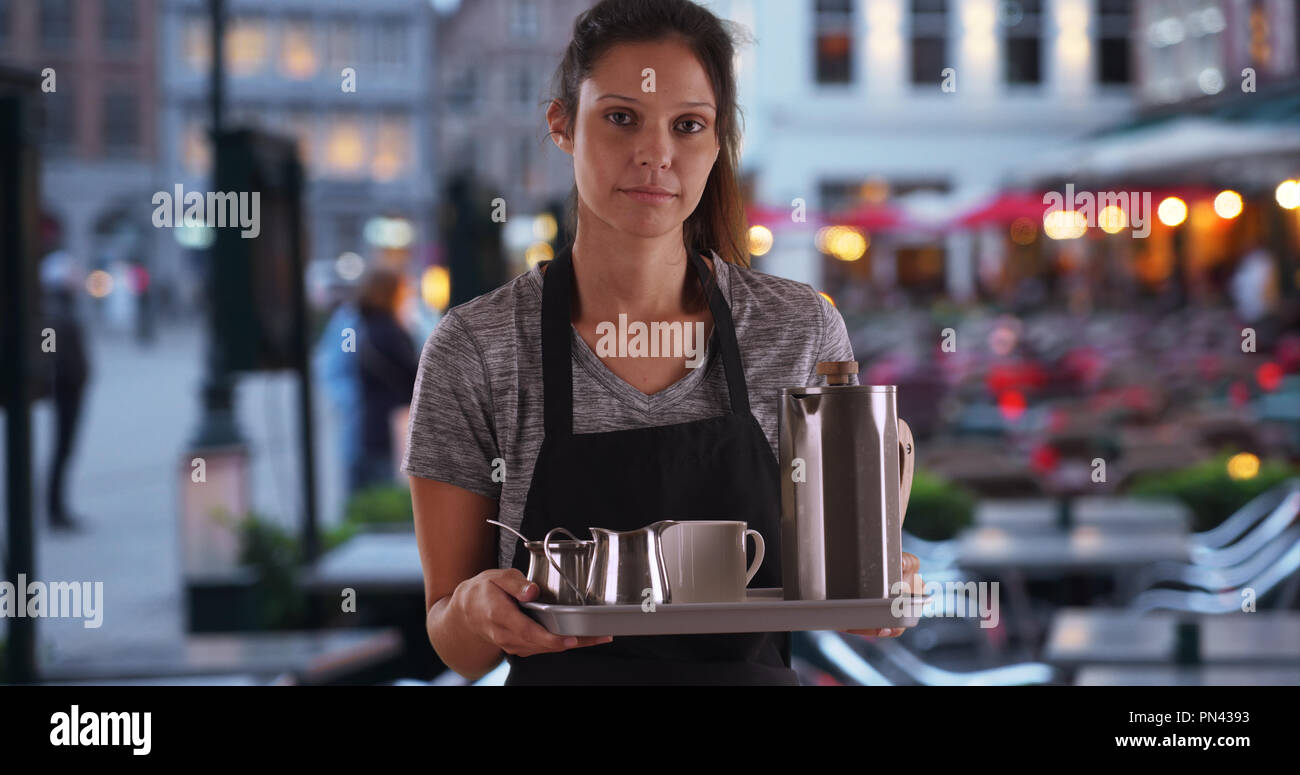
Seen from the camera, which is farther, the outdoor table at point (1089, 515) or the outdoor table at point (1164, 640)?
the outdoor table at point (1089, 515)

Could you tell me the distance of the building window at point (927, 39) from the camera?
18.9 metres

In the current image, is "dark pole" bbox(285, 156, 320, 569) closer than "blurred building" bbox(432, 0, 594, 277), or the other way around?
"dark pole" bbox(285, 156, 320, 569)

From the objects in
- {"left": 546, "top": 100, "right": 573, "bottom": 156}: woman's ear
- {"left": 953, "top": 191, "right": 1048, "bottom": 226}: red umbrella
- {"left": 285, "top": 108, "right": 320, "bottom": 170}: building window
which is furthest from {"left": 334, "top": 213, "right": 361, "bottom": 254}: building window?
{"left": 546, "top": 100, "right": 573, "bottom": 156}: woman's ear

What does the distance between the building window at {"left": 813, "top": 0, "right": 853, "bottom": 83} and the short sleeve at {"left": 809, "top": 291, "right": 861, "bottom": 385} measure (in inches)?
707

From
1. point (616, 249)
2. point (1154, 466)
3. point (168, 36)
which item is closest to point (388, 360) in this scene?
point (1154, 466)

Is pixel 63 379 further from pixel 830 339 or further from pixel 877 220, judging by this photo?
pixel 877 220

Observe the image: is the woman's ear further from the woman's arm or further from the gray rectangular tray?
the gray rectangular tray

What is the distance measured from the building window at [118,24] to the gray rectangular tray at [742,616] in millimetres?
39996

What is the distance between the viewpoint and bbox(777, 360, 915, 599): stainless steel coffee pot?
1.39 m

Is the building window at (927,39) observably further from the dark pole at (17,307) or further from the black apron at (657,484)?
the black apron at (657,484)

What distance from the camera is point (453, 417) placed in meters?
1.54

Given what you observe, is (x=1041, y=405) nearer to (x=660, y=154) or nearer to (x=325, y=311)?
(x=660, y=154)

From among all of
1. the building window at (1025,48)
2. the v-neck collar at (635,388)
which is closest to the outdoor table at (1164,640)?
the v-neck collar at (635,388)
